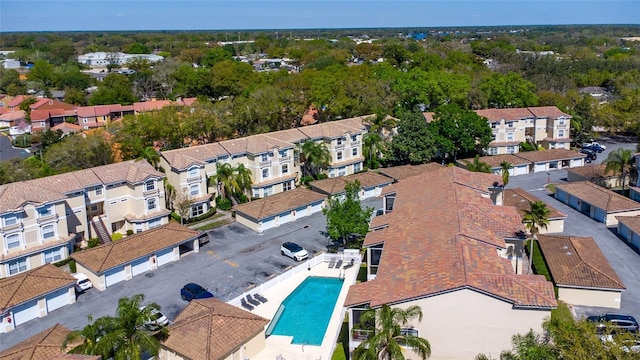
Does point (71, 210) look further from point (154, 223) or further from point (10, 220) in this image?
point (154, 223)

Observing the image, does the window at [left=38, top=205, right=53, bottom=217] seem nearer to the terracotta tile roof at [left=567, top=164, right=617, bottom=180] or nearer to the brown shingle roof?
the brown shingle roof

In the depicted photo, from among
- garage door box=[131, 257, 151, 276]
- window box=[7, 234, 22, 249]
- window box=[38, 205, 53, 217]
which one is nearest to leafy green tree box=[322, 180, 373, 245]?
garage door box=[131, 257, 151, 276]

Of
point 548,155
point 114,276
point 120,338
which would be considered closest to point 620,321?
point 120,338

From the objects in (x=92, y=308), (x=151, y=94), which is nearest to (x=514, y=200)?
(x=92, y=308)

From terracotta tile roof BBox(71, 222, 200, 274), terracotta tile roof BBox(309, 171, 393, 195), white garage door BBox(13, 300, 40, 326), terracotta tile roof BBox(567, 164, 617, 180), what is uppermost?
terracotta tile roof BBox(567, 164, 617, 180)

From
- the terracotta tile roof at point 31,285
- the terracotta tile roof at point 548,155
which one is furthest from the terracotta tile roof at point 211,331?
the terracotta tile roof at point 548,155

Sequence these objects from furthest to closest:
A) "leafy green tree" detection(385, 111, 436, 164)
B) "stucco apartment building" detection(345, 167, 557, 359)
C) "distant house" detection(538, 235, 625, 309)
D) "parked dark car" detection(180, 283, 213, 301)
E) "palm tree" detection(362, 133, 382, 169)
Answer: "palm tree" detection(362, 133, 382, 169)
"leafy green tree" detection(385, 111, 436, 164)
"parked dark car" detection(180, 283, 213, 301)
"distant house" detection(538, 235, 625, 309)
"stucco apartment building" detection(345, 167, 557, 359)
